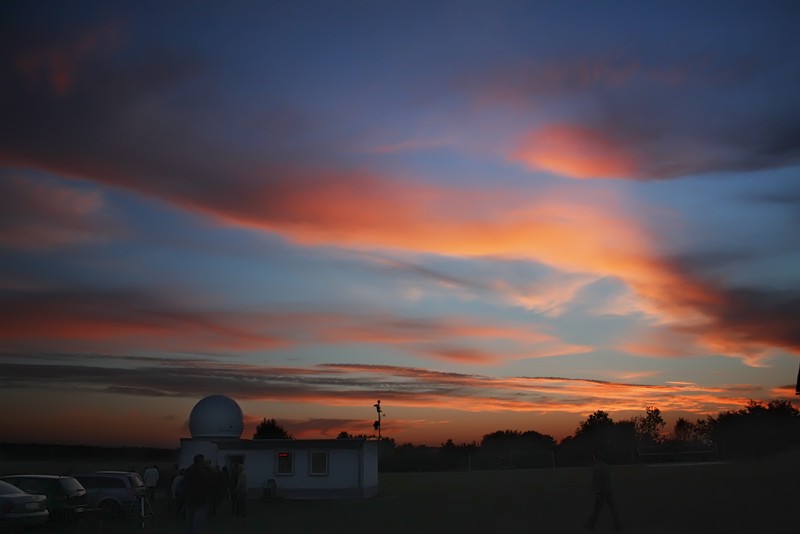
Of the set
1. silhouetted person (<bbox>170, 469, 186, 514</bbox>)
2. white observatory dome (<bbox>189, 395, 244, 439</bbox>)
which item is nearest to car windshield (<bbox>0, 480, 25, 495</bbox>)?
silhouetted person (<bbox>170, 469, 186, 514</bbox>)

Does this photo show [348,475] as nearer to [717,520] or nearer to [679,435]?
[717,520]

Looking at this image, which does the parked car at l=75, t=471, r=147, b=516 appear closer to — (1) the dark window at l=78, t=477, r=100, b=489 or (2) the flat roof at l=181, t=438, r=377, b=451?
(1) the dark window at l=78, t=477, r=100, b=489

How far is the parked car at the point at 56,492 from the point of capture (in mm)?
21859

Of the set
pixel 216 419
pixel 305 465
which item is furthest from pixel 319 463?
pixel 216 419

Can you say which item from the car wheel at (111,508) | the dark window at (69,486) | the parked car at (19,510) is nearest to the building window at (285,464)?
the car wheel at (111,508)

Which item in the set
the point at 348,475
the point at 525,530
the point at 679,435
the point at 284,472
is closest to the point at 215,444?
the point at 284,472

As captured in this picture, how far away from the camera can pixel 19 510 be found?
18562 mm

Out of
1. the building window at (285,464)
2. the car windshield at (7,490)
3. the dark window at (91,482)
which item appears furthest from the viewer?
the building window at (285,464)

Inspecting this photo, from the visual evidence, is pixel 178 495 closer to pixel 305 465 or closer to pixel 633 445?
pixel 305 465

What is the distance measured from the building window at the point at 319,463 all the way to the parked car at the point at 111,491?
1083 centimetres

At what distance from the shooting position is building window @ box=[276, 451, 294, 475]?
1467 inches

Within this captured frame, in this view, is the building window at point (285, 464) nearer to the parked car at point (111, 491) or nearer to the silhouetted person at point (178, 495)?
the silhouetted person at point (178, 495)

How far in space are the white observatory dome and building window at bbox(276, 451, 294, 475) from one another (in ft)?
18.3

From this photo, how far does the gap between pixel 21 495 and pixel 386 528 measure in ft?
31.0
